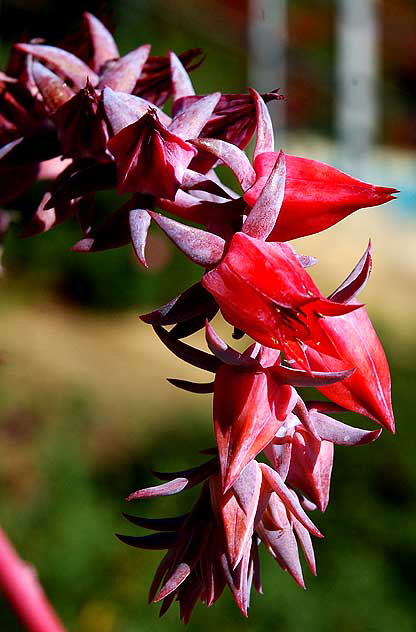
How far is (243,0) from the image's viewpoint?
10992 millimetres

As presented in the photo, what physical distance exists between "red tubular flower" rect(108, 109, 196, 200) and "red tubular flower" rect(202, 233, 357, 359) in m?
0.06

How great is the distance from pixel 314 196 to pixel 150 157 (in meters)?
0.07

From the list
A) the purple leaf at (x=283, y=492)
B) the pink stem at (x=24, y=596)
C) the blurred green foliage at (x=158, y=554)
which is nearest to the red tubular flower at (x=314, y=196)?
the purple leaf at (x=283, y=492)

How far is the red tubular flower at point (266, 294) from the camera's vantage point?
335mm

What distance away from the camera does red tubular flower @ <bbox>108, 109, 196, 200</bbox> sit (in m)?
0.37

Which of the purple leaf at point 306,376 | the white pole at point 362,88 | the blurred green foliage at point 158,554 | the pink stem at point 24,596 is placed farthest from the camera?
the white pole at point 362,88

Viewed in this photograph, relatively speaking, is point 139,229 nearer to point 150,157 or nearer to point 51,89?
point 150,157

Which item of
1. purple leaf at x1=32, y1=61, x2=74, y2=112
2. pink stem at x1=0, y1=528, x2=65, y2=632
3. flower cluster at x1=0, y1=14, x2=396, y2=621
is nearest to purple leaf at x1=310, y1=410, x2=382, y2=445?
flower cluster at x1=0, y1=14, x2=396, y2=621

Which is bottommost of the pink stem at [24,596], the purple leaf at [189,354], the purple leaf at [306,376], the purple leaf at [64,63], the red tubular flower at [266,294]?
the pink stem at [24,596]

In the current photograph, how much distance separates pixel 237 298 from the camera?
339 mm

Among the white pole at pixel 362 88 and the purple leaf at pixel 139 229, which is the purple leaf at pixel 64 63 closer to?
the purple leaf at pixel 139 229

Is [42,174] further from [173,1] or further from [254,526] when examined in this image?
[173,1]

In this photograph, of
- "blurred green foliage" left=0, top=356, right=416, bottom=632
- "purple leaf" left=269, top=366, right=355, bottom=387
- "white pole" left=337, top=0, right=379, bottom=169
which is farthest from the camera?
"white pole" left=337, top=0, right=379, bottom=169

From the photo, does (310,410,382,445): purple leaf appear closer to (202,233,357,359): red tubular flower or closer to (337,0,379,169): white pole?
(202,233,357,359): red tubular flower
